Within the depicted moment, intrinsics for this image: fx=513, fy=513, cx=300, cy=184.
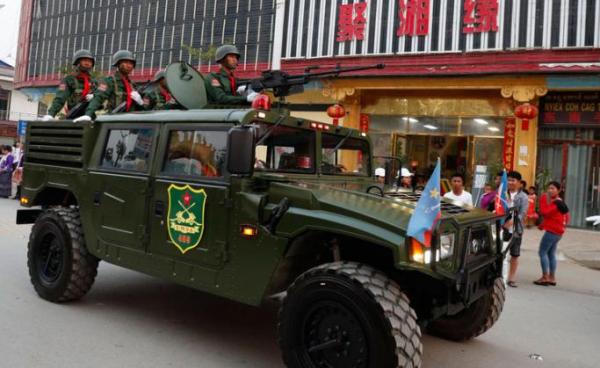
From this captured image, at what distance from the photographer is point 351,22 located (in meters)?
16.5

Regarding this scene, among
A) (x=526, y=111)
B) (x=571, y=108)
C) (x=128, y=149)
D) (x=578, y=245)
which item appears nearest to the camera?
(x=128, y=149)

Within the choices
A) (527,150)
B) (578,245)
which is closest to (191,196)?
(578,245)

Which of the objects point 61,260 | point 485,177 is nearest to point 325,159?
point 61,260

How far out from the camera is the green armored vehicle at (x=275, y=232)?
324 cm

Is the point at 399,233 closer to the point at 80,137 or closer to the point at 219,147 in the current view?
the point at 219,147

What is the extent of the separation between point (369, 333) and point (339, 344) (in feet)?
0.88

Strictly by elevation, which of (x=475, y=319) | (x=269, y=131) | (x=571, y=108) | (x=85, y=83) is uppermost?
(x=571, y=108)

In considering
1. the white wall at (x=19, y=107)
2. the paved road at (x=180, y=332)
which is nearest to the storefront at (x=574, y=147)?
the paved road at (x=180, y=332)

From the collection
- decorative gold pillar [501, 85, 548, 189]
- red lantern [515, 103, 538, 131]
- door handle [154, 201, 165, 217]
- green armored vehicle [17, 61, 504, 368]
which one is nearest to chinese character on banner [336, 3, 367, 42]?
decorative gold pillar [501, 85, 548, 189]

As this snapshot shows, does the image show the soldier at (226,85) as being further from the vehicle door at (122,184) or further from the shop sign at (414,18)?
the shop sign at (414,18)

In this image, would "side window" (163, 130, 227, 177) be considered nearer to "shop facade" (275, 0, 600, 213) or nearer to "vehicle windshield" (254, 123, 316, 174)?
"vehicle windshield" (254, 123, 316, 174)

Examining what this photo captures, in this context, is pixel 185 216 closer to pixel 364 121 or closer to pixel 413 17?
pixel 413 17

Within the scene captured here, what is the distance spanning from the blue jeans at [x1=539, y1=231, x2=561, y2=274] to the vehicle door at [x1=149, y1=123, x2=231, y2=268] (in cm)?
548

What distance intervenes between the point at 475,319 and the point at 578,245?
28.2ft
